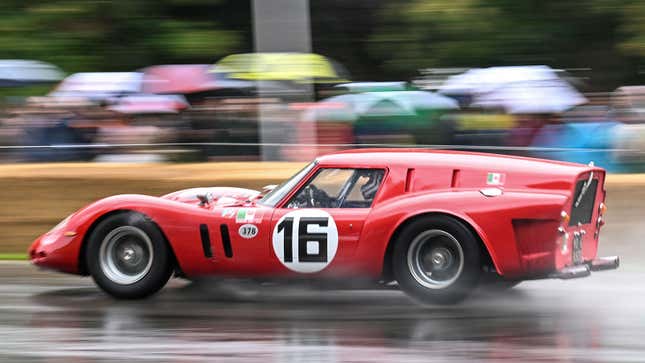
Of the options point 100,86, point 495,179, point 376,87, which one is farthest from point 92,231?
point 100,86

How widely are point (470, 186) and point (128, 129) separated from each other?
5.77 m

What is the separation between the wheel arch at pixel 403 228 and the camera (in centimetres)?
668

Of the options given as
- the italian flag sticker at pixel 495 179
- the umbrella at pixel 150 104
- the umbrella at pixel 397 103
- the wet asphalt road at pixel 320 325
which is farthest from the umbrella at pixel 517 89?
the italian flag sticker at pixel 495 179

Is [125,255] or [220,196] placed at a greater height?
[220,196]

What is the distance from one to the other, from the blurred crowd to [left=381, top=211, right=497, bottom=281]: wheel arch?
11.0 ft

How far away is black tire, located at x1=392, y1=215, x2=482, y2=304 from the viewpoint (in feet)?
22.0

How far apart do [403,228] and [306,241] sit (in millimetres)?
685

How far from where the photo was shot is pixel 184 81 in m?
13.8

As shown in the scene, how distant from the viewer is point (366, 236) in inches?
270

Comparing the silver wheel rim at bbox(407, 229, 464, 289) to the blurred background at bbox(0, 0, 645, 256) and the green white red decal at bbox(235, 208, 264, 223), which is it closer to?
the green white red decal at bbox(235, 208, 264, 223)

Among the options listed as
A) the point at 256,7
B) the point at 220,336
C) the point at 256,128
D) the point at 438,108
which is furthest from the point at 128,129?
the point at 220,336

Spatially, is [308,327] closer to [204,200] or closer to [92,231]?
[204,200]

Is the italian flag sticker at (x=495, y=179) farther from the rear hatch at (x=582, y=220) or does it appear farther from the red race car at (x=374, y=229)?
the rear hatch at (x=582, y=220)

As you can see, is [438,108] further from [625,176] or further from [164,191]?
[164,191]
